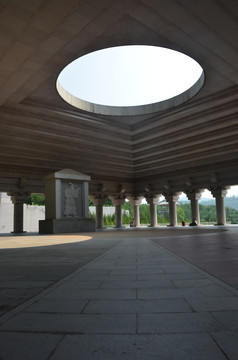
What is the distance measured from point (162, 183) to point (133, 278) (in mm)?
23578

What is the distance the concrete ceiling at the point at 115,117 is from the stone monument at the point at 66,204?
9.60 ft

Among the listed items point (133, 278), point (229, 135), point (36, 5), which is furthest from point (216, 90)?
point (133, 278)

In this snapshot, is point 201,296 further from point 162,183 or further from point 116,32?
point 162,183

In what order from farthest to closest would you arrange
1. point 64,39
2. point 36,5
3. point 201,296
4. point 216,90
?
point 216,90 < point 64,39 < point 36,5 < point 201,296

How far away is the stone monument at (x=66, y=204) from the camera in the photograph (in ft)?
55.7

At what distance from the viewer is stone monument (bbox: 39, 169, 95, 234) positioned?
17.0 meters

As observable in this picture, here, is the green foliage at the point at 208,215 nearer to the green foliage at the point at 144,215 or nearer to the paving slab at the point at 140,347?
the green foliage at the point at 144,215

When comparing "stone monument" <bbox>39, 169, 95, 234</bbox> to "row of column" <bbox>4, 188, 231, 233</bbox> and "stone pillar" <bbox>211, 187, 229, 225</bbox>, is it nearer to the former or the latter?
"row of column" <bbox>4, 188, 231, 233</bbox>

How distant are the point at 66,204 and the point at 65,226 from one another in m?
1.51

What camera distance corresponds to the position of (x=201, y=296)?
2.61 metres

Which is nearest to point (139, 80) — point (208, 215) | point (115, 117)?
point (115, 117)

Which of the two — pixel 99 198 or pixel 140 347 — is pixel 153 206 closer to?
pixel 99 198

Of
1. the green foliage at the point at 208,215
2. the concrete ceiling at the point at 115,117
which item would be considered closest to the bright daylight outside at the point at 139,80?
the concrete ceiling at the point at 115,117

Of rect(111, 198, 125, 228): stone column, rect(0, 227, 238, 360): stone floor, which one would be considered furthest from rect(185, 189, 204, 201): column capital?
rect(0, 227, 238, 360): stone floor
